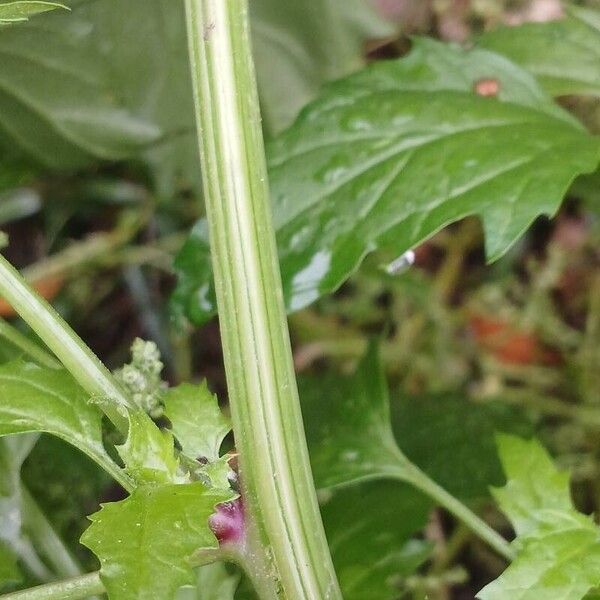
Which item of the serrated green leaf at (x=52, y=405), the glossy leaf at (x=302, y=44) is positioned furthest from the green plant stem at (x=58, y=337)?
Result: the glossy leaf at (x=302, y=44)

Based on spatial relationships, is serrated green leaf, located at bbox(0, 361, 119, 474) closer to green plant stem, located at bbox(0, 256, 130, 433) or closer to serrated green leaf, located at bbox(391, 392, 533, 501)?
green plant stem, located at bbox(0, 256, 130, 433)

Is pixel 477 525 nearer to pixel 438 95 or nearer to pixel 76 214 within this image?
pixel 438 95

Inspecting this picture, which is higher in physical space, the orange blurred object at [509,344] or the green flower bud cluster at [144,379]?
the green flower bud cluster at [144,379]

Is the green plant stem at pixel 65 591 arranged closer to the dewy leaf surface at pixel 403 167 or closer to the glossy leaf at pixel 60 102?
the dewy leaf surface at pixel 403 167

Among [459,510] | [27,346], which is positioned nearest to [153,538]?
[27,346]

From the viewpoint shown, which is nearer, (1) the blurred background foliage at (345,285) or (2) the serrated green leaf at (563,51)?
(2) the serrated green leaf at (563,51)

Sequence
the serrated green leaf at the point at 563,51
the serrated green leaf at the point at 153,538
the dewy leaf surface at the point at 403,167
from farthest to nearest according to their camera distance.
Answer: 1. the serrated green leaf at the point at 563,51
2. the dewy leaf surface at the point at 403,167
3. the serrated green leaf at the point at 153,538

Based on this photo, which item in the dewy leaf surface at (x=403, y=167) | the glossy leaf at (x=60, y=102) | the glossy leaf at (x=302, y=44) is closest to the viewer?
the dewy leaf surface at (x=403, y=167)
